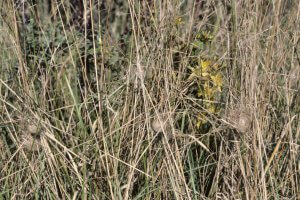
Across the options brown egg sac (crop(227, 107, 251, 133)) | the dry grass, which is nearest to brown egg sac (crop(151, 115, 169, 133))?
the dry grass

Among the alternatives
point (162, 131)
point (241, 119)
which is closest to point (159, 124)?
point (162, 131)

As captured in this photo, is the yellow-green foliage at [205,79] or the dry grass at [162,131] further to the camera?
the yellow-green foliage at [205,79]

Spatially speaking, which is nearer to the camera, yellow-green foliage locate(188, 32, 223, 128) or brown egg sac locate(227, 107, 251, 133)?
brown egg sac locate(227, 107, 251, 133)

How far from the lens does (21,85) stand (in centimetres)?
211

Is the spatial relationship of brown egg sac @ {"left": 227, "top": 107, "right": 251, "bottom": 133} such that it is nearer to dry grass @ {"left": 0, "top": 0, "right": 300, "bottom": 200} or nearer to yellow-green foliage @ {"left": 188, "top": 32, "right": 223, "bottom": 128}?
dry grass @ {"left": 0, "top": 0, "right": 300, "bottom": 200}

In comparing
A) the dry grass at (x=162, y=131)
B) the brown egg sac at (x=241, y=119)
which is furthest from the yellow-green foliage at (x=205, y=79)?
the brown egg sac at (x=241, y=119)

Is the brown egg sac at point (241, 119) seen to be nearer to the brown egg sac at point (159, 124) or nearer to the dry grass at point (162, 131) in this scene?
the dry grass at point (162, 131)

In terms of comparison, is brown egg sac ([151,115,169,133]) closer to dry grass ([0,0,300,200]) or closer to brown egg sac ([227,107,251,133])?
dry grass ([0,0,300,200])

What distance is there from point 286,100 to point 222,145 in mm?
319

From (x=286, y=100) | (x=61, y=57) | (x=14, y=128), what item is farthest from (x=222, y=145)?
(x=61, y=57)

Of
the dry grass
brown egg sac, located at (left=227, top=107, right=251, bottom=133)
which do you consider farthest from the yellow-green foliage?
brown egg sac, located at (left=227, top=107, right=251, bottom=133)

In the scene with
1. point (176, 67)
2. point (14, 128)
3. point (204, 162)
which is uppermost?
point (176, 67)

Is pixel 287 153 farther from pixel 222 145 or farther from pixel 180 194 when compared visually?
pixel 180 194

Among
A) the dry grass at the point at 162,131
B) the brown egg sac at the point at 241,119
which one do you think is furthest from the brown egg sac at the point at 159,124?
the brown egg sac at the point at 241,119
